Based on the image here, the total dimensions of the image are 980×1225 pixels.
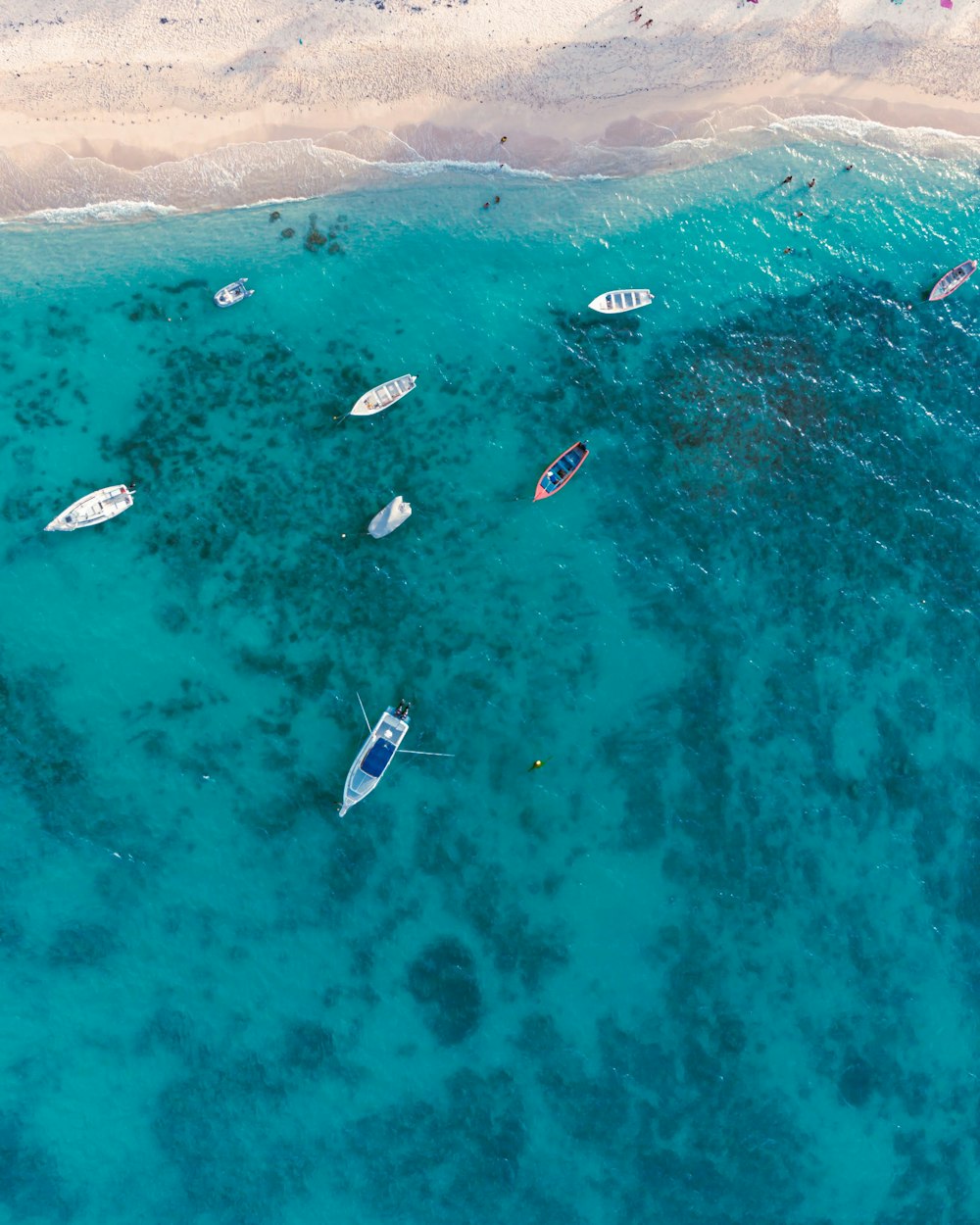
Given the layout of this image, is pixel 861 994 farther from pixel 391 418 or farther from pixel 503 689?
pixel 391 418

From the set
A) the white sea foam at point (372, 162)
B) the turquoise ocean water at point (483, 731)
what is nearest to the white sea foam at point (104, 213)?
the white sea foam at point (372, 162)

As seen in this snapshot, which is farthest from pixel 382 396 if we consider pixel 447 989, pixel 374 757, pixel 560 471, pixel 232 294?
pixel 447 989

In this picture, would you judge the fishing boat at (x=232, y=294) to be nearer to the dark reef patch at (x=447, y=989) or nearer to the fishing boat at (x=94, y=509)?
the fishing boat at (x=94, y=509)

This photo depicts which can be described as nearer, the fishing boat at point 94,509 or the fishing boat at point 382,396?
the fishing boat at point 94,509

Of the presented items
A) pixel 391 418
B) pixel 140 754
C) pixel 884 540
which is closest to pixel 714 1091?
pixel 884 540

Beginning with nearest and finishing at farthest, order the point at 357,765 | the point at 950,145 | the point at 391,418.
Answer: the point at 357,765
the point at 391,418
the point at 950,145
